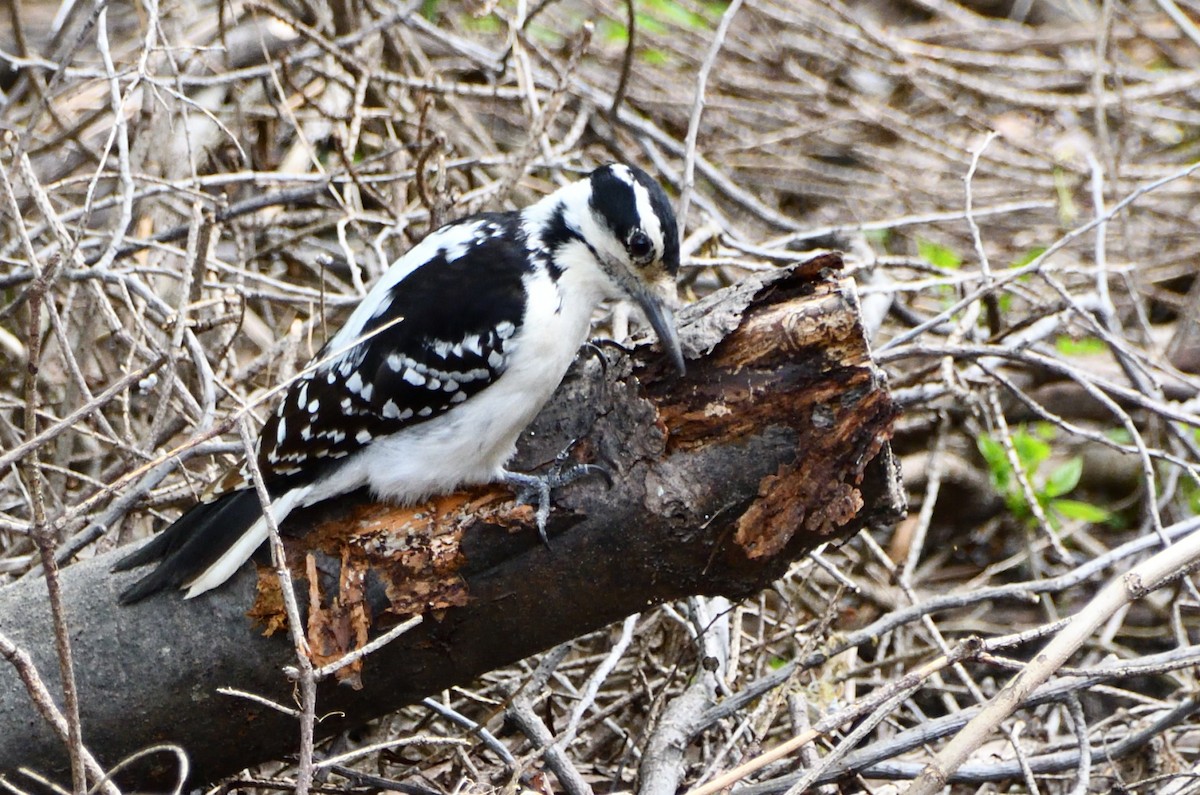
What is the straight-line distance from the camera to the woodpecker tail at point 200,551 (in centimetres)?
238

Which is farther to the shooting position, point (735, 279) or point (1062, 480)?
point (735, 279)

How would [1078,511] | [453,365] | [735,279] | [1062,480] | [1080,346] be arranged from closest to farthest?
1. [453,365]
2. [1062,480]
3. [1078,511]
4. [1080,346]
5. [735,279]

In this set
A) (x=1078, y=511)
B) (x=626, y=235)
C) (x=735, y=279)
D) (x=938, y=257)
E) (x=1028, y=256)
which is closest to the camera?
(x=626, y=235)

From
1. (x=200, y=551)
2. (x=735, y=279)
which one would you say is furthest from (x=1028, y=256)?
(x=200, y=551)

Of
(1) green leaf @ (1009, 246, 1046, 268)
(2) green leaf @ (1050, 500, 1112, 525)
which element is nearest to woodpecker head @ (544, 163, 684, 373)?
(2) green leaf @ (1050, 500, 1112, 525)

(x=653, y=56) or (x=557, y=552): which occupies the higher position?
(x=653, y=56)

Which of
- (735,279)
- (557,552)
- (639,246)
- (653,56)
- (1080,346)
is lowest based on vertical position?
(1080,346)

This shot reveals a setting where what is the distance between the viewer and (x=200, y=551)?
238 cm

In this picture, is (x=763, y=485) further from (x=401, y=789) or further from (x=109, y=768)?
(x=109, y=768)

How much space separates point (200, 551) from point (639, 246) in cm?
111

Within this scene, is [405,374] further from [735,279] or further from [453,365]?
[735,279]

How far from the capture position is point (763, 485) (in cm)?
223

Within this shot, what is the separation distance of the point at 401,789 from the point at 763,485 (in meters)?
1.01

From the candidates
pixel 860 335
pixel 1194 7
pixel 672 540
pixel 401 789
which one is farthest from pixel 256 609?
pixel 1194 7
